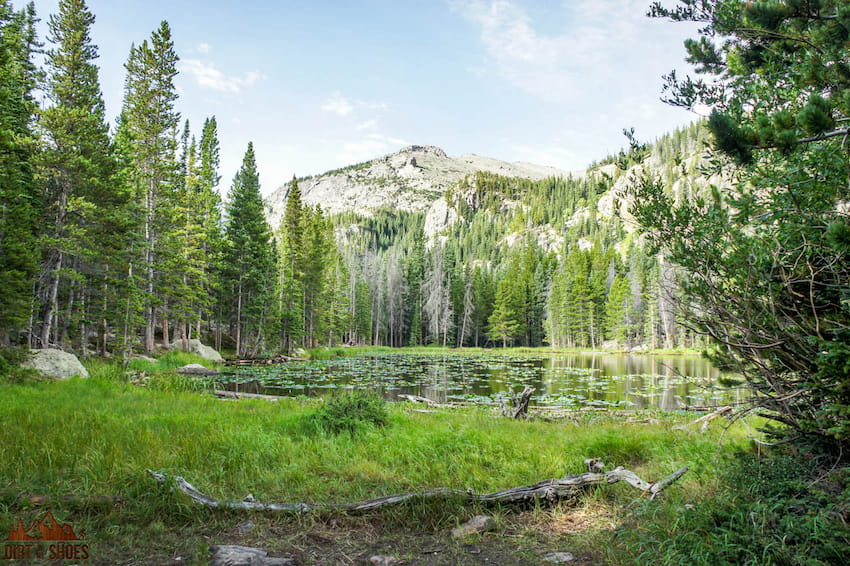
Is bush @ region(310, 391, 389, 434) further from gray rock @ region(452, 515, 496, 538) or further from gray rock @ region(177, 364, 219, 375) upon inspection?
gray rock @ region(177, 364, 219, 375)

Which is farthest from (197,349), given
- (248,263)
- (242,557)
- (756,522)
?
(756,522)

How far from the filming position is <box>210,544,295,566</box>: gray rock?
3.32 metres

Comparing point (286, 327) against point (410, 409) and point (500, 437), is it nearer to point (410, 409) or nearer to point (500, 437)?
point (410, 409)

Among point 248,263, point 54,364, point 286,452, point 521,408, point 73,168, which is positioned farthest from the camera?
point 248,263

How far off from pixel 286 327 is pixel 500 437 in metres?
30.2

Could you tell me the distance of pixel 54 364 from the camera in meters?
13.2

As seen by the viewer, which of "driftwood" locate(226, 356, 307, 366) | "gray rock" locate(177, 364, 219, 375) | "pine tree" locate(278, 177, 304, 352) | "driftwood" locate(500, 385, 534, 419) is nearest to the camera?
"driftwood" locate(500, 385, 534, 419)

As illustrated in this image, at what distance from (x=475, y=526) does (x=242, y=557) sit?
212 cm

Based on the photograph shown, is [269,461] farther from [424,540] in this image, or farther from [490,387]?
[490,387]

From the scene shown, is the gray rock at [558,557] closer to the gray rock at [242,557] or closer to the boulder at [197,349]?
the gray rock at [242,557]

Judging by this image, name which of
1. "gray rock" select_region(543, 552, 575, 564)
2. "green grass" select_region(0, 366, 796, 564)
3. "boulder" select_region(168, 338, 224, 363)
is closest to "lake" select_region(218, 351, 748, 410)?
"boulder" select_region(168, 338, 224, 363)

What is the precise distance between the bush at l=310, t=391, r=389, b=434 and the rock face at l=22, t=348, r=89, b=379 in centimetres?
1031

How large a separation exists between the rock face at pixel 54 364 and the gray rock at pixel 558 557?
51.0 feet

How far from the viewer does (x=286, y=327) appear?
113 ft
